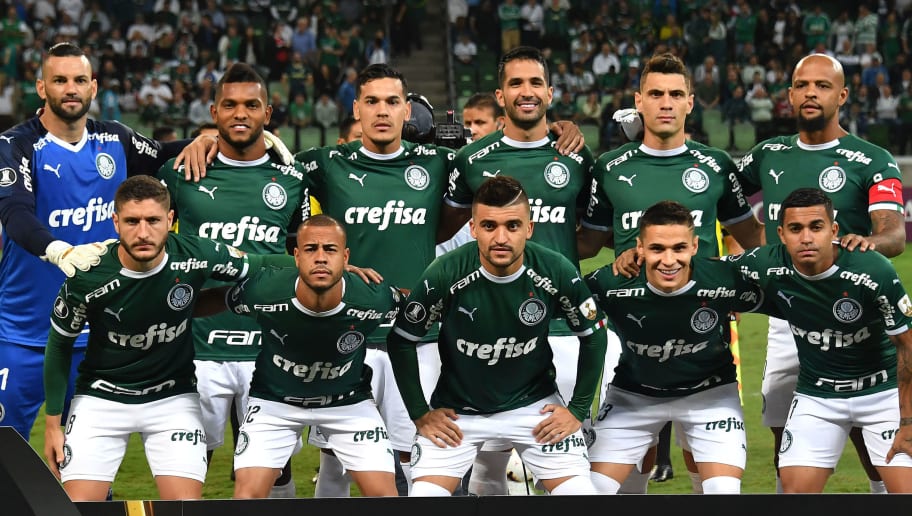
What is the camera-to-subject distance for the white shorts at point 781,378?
669 centimetres

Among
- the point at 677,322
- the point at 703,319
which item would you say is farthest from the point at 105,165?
the point at 703,319

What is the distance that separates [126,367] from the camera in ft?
→ 19.2

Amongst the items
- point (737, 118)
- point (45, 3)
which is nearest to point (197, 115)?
point (45, 3)

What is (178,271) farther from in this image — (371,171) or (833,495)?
(833,495)

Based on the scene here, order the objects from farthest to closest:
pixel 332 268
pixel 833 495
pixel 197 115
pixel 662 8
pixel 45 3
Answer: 1. pixel 662 8
2. pixel 45 3
3. pixel 197 115
4. pixel 332 268
5. pixel 833 495

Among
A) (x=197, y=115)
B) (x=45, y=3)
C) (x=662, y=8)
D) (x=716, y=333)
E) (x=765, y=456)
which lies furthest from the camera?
→ (x=662, y=8)

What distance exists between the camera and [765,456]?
8469mm

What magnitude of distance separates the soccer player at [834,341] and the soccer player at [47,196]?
10.8ft

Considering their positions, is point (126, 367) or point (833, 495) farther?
point (126, 367)

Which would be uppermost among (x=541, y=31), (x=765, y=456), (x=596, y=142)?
(x=541, y=31)

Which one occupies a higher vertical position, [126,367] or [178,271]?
[178,271]

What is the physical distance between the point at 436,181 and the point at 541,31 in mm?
17847

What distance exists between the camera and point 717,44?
2334 centimetres

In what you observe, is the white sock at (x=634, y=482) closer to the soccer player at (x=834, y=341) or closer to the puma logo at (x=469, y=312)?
the soccer player at (x=834, y=341)
